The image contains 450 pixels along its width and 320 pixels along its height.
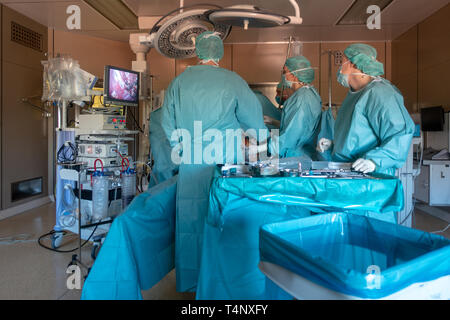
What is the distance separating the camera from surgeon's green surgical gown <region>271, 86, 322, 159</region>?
8.34 ft

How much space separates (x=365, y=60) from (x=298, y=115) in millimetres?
639

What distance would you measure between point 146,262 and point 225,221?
531 millimetres

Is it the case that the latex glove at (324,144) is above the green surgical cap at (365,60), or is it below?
below

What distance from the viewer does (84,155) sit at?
2.95 m

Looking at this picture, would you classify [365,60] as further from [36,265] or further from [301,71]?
[36,265]

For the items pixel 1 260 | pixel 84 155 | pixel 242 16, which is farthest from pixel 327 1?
pixel 1 260

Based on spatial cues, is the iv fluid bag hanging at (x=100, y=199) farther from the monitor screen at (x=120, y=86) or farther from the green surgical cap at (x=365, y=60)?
the green surgical cap at (x=365, y=60)

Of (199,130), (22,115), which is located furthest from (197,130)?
(22,115)

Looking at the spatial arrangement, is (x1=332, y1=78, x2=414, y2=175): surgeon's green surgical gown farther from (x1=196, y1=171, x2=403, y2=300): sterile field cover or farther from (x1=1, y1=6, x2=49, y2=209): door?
(x1=1, y1=6, x2=49, y2=209): door

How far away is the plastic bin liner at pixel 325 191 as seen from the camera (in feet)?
4.41

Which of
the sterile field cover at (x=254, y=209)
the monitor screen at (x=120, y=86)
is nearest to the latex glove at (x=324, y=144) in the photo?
the sterile field cover at (x=254, y=209)

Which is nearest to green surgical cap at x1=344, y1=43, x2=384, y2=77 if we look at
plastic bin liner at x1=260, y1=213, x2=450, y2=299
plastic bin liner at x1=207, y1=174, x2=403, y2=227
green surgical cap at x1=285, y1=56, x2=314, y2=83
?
green surgical cap at x1=285, y1=56, x2=314, y2=83

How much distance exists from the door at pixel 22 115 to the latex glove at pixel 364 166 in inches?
163

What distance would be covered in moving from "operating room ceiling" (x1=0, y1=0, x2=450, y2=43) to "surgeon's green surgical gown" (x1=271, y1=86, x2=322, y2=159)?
2.07 meters
